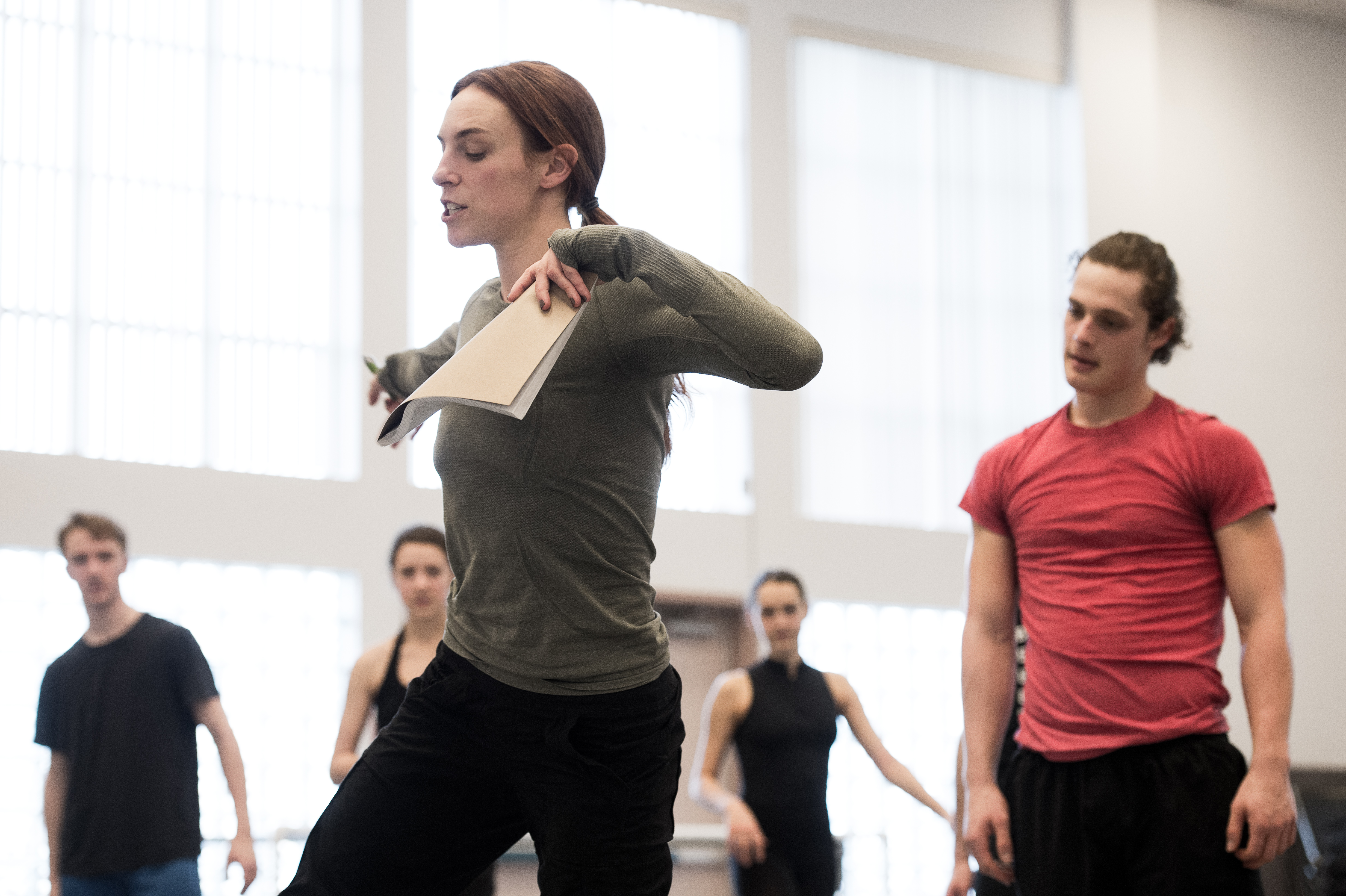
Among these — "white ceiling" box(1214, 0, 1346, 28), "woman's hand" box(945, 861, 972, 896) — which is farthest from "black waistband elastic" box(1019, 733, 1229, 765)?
"white ceiling" box(1214, 0, 1346, 28)

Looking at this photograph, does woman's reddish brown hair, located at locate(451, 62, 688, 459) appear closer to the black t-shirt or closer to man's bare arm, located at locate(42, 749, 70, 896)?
the black t-shirt

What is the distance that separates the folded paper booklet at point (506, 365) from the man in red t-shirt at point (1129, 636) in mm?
1072

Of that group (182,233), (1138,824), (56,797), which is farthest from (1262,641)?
(182,233)

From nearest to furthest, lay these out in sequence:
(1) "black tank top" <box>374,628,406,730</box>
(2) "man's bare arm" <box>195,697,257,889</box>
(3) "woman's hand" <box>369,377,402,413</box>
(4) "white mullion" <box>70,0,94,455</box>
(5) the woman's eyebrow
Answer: (5) the woman's eyebrow
(3) "woman's hand" <box>369,377,402,413</box>
(1) "black tank top" <box>374,628,406,730</box>
(2) "man's bare arm" <box>195,697,257,889</box>
(4) "white mullion" <box>70,0,94,455</box>

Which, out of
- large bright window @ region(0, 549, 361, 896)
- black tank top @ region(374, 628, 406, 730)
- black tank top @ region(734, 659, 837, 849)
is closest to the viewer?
black tank top @ region(374, 628, 406, 730)

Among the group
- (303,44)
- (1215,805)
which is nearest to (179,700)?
(1215,805)

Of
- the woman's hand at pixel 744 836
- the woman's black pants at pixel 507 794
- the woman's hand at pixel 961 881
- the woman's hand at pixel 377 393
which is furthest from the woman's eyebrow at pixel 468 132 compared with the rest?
the woman's hand at pixel 961 881

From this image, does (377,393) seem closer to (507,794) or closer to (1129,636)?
(507,794)

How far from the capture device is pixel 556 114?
1.84 metres

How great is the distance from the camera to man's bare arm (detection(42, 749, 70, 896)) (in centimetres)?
382

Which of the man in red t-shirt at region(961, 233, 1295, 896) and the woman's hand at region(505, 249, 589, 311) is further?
the man in red t-shirt at region(961, 233, 1295, 896)

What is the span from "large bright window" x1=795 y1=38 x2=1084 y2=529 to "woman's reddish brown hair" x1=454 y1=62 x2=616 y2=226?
6433 mm

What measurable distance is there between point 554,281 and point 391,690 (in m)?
2.18

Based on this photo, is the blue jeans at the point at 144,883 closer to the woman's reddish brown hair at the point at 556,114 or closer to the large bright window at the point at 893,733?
the woman's reddish brown hair at the point at 556,114
